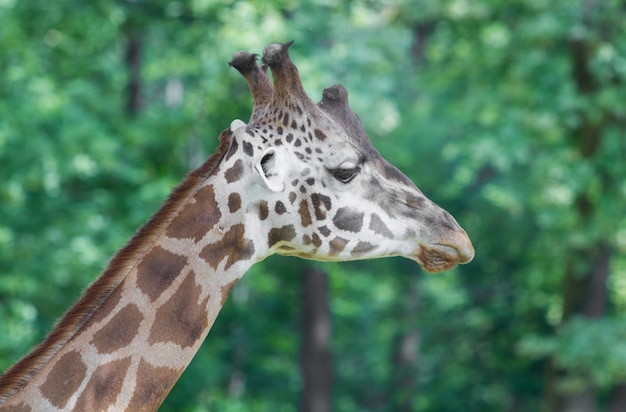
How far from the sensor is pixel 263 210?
2.83 meters

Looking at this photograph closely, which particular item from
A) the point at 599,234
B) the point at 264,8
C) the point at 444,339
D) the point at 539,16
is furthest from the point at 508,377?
the point at 264,8

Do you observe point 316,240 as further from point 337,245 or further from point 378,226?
point 378,226

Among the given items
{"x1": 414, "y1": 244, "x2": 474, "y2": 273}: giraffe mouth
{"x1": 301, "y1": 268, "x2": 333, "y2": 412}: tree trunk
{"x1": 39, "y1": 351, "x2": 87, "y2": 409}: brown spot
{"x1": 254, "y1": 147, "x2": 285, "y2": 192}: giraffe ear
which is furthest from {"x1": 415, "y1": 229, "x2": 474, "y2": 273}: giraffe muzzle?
{"x1": 301, "y1": 268, "x2": 333, "y2": 412}: tree trunk

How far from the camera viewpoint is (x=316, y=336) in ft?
46.7

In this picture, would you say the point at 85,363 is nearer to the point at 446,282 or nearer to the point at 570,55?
the point at 570,55

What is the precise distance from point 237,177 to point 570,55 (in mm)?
8809

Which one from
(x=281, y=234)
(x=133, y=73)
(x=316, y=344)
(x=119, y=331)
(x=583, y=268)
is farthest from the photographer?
(x=316, y=344)

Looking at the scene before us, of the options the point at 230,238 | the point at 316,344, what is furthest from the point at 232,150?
the point at 316,344

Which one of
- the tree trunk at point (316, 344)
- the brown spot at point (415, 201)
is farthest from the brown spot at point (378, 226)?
the tree trunk at point (316, 344)

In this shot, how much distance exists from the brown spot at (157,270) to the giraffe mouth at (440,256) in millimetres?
760

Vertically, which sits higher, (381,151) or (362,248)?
(362,248)

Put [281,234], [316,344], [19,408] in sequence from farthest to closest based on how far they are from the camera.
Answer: [316,344]
[281,234]
[19,408]

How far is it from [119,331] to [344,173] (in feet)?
2.73

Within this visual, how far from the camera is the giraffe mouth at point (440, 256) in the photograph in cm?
292
